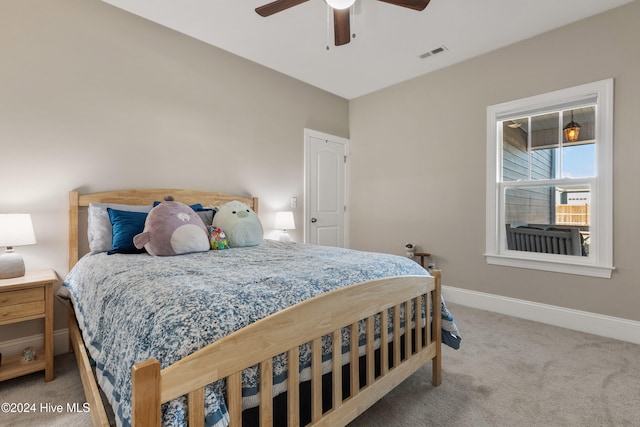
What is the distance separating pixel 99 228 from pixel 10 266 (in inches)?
19.7

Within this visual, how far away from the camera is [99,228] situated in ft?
7.34

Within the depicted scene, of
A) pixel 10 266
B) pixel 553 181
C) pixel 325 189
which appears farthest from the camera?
pixel 325 189

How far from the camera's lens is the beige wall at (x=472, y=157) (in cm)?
253

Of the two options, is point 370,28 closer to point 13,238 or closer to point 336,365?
point 336,365

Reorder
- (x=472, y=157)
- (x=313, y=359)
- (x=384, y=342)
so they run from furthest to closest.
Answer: (x=472, y=157) → (x=384, y=342) → (x=313, y=359)

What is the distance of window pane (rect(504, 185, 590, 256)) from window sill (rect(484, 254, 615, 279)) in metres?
0.14

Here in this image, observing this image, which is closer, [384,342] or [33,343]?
[384,342]

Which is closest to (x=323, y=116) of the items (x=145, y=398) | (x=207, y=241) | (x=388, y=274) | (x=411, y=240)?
(x=411, y=240)

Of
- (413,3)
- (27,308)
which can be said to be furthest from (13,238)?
(413,3)

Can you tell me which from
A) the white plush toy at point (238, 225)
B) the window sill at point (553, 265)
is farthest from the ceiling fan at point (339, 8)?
the window sill at point (553, 265)

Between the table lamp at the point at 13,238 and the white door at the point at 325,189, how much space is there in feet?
8.66

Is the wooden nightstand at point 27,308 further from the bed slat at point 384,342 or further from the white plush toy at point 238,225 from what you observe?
the bed slat at point 384,342

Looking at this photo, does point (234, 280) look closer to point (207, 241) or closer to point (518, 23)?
point (207, 241)

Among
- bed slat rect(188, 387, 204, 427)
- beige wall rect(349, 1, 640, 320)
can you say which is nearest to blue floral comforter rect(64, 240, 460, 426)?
bed slat rect(188, 387, 204, 427)
